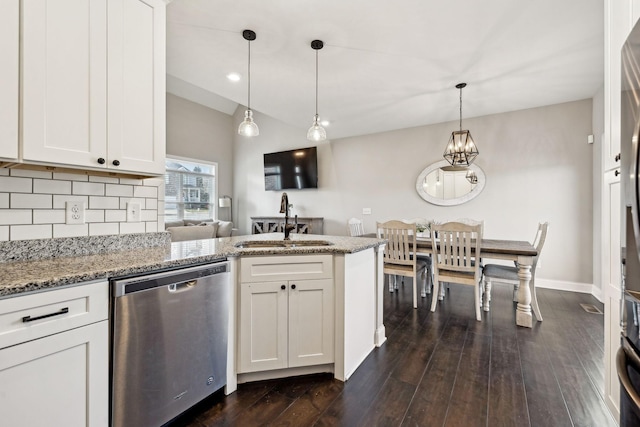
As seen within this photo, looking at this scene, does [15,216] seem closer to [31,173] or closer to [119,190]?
[31,173]

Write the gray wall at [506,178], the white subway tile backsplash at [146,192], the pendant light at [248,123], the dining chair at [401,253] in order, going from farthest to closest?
the gray wall at [506,178], the dining chair at [401,253], the pendant light at [248,123], the white subway tile backsplash at [146,192]

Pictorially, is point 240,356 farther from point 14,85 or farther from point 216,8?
point 216,8

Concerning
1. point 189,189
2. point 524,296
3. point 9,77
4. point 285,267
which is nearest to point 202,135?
point 189,189

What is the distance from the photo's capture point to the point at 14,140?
1.12 metres

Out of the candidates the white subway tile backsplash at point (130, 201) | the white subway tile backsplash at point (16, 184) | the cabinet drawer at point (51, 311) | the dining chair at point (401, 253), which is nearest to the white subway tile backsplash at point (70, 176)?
→ the white subway tile backsplash at point (16, 184)

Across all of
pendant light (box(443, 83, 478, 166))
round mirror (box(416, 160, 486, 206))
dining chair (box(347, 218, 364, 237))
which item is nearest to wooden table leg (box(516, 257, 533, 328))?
pendant light (box(443, 83, 478, 166))

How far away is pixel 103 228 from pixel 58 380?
87cm

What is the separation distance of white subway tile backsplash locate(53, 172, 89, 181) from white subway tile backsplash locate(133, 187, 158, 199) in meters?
0.26

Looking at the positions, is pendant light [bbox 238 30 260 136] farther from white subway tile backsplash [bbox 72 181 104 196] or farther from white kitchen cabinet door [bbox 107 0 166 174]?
white subway tile backsplash [bbox 72 181 104 196]

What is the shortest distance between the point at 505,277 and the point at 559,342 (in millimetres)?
683

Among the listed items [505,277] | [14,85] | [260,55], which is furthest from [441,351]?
[260,55]

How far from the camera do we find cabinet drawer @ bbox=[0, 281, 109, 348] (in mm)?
858

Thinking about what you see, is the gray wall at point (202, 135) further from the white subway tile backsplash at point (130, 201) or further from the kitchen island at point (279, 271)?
the kitchen island at point (279, 271)

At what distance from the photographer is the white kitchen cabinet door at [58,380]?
0.87 meters
